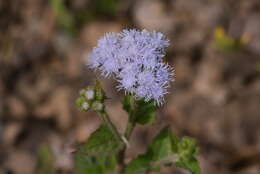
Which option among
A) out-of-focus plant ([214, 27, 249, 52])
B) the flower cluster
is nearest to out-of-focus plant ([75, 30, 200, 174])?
the flower cluster

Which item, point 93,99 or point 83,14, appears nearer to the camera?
point 93,99

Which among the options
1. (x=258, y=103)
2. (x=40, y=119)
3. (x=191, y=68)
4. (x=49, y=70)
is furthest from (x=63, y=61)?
(x=258, y=103)

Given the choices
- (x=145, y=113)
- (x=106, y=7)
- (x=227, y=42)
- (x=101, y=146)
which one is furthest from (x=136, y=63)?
(x=106, y=7)

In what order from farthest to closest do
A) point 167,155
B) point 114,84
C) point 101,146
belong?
point 114,84
point 167,155
point 101,146

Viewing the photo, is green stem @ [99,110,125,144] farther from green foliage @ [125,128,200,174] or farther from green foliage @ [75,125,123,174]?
green foliage @ [125,128,200,174]

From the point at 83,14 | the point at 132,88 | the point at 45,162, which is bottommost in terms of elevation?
the point at 45,162

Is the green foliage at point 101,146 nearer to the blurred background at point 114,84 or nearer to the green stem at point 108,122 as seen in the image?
the green stem at point 108,122

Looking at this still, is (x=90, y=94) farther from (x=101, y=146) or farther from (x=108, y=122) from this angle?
(x=101, y=146)
